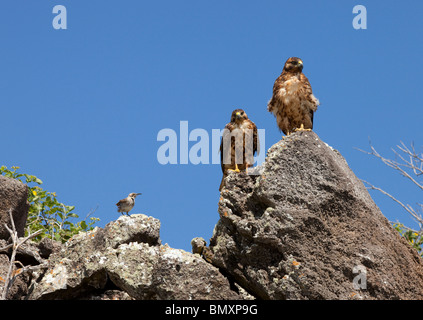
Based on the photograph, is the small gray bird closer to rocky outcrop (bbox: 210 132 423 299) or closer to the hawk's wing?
the hawk's wing

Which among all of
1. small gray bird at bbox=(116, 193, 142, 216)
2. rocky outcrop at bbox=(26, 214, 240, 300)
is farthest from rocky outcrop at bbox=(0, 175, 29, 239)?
small gray bird at bbox=(116, 193, 142, 216)

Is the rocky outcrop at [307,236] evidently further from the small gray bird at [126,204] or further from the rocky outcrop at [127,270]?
Result: the small gray bird at [126,204]

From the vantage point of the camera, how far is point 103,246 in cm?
726

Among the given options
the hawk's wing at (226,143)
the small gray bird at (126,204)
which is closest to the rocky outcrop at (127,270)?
the small gray bird at (126,204)

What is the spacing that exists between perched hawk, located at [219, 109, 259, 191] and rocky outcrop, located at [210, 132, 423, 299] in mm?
2808

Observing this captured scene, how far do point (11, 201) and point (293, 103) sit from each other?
13.4ft

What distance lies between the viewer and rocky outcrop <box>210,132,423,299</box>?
630 centimetres

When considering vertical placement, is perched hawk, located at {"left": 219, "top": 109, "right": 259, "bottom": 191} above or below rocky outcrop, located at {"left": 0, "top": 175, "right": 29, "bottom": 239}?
above

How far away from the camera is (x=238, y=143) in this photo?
388 inches

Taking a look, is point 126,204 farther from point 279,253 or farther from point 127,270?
point 279,253

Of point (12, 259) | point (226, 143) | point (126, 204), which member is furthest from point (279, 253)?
point (226, 143)

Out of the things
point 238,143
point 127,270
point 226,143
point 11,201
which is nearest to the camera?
point 127,270
